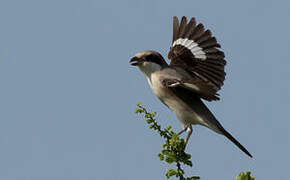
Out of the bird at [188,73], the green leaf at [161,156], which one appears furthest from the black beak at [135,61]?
the green leaf at [161,156]

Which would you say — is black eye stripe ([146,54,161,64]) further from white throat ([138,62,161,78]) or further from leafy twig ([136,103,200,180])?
leafy twig ([136,103,200,180])

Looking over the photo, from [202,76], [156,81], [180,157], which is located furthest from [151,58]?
[180,157]

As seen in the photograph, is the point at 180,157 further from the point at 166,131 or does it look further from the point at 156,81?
the point at 156,81

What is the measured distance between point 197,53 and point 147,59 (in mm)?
1148

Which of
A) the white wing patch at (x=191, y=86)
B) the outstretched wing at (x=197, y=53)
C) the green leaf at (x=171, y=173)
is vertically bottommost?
the green leaf at (x=171, y=173)

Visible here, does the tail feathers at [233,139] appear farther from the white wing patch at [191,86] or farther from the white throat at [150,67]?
the white throat at [150,67]

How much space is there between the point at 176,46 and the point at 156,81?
1.33m

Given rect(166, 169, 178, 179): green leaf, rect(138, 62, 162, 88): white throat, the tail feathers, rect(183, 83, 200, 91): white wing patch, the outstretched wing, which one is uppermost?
the outstretched wing

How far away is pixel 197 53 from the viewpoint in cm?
708

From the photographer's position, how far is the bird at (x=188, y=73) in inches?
228

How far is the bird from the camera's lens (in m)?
5.79

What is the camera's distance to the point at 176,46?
7281 millimetres

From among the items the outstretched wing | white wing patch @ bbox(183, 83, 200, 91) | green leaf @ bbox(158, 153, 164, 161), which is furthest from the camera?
the outstretched wing

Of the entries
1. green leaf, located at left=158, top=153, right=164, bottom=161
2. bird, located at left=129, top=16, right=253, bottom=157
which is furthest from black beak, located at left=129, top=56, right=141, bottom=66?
green leaf, located at left=158, top=153, right=164, bottom=161
